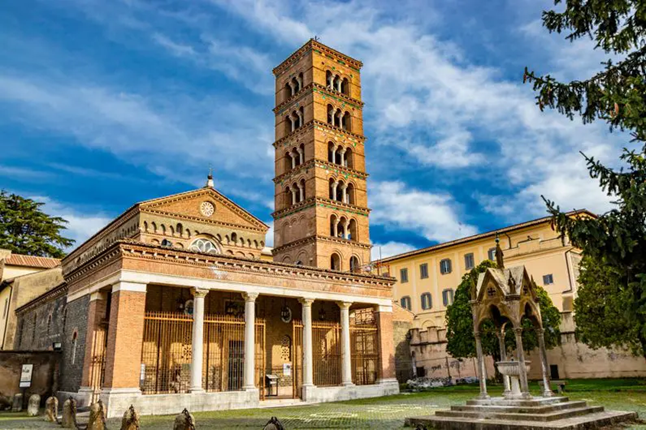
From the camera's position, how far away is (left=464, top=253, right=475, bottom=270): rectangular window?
4309cm

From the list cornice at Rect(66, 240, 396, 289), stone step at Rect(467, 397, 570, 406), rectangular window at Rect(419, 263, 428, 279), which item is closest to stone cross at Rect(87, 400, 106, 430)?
cornice at Rect(66, 240, 396, 289)

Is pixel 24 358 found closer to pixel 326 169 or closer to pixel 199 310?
pixel 199 310

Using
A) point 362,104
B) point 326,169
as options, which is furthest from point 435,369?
point 362,104

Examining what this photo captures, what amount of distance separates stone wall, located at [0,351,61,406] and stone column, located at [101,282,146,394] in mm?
7581

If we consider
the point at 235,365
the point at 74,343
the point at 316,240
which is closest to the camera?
the point at 74,343

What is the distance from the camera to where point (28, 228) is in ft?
171

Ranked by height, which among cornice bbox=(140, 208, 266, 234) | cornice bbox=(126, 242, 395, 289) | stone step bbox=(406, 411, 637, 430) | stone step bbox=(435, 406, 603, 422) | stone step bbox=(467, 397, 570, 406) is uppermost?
cornice bbox=(140, 208, 266, 234)

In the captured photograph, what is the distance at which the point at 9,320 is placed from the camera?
3622 cm

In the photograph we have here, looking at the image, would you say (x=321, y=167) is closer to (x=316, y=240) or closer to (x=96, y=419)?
(x=316, y=240)

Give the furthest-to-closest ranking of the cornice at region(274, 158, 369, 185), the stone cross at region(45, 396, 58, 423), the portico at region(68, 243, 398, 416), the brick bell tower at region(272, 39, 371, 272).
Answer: the cornice at region(274, 158, 369, 185), the brick bell tower at region(272, 39, 371, 272), the portico at region(68, 243, 398, 416), the stone cross at region(45, 396, 58, 423)

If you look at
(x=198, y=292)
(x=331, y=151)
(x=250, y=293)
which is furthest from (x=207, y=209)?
(x=198, y=292)

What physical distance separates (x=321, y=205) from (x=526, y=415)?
21.5 metres

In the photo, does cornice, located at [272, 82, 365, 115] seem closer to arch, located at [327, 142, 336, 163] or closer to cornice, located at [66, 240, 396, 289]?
arch, located at [327, 142, 336, 163]

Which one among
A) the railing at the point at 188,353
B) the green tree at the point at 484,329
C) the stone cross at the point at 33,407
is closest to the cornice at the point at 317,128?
the green tree at the point at 484,329
